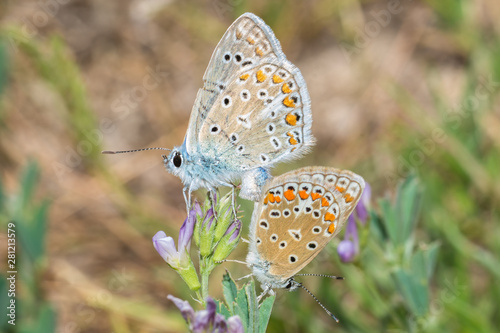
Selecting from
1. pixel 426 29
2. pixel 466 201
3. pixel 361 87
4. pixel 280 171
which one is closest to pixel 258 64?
pixel 280 171

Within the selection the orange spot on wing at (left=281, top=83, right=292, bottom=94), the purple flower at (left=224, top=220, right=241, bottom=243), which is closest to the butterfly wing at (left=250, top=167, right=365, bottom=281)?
the purple flower at (left=224, top=220, right=241, bottom=243)

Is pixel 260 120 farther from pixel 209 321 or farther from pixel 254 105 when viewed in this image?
pixel 209 321

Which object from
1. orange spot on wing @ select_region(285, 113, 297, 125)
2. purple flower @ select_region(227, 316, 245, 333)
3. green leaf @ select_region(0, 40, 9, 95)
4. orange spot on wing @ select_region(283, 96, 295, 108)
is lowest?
purple flower @ select_region(227, 316, 245, 333)

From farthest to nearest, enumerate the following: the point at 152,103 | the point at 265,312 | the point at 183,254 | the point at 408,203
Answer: the point at 152,103, the point at 408,203, the point at 183,254, the point at 265,312

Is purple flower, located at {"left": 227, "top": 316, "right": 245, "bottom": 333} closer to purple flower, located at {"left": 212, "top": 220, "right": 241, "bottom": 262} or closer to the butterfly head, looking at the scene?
purple flower, located at {"left": 212, "top": 220, "right": 241, "bottom": 262}

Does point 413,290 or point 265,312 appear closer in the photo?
point 265,312

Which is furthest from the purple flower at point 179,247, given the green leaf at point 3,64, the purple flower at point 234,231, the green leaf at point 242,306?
the green leaf at point 3,64

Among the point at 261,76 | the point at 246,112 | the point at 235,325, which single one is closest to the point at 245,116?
the point at 246,112
